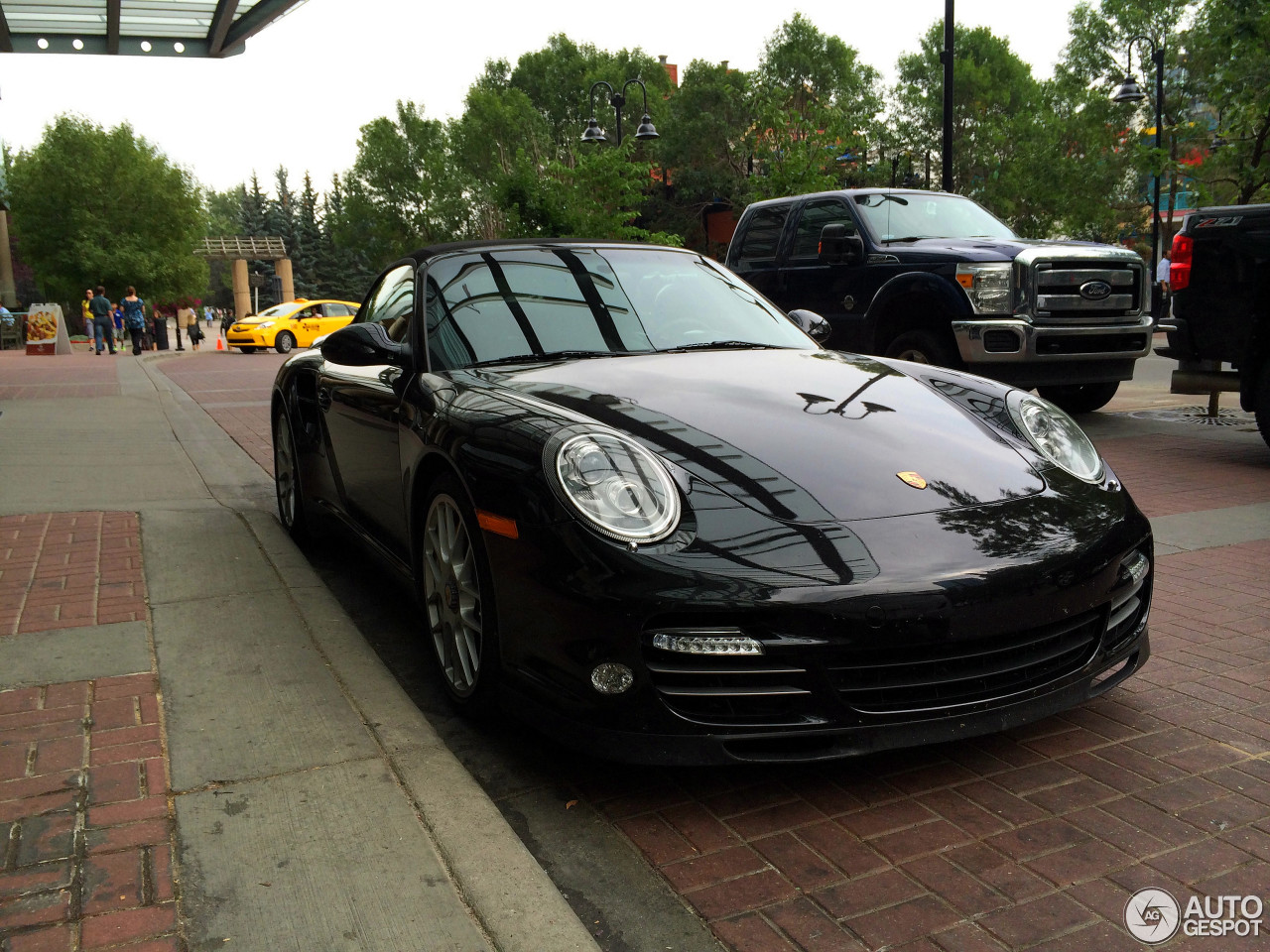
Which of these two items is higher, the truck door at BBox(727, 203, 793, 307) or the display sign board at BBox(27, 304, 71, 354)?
the truck door at BBox(727, 203, 793, 307)

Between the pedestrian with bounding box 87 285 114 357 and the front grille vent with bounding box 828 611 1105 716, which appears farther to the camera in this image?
the pedestrian with bounding box 87 285 114 357

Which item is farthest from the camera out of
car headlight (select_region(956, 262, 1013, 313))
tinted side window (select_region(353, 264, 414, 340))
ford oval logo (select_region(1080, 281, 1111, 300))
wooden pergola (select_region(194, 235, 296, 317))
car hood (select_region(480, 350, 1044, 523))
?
wooden pergola (select_region(194, 235, 296, 317))

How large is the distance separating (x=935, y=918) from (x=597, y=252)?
Result: 2.90 meters

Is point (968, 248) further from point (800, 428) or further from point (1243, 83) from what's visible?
point (1243, 83)

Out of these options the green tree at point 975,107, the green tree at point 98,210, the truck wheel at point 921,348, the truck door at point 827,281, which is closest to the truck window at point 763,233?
the truck door at point 827,281

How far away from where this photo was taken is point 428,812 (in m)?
2.76

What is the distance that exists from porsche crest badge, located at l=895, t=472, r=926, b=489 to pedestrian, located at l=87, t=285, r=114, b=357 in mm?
30531

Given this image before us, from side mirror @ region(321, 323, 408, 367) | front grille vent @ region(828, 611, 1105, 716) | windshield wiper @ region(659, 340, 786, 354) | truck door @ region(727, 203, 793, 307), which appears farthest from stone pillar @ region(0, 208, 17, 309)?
front grille vent @ region(828, 611, 1105, 716)

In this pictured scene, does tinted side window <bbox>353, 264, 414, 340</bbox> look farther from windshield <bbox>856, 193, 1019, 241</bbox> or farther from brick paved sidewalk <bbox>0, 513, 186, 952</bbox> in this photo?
windshield <bbox>856, 193, 1019, 241</bbox>

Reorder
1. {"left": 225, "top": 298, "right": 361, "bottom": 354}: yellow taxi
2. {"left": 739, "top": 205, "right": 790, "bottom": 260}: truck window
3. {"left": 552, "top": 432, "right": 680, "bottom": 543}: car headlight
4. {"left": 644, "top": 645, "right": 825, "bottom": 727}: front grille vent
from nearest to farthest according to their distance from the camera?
{"left": 644, "top": 645, "right": 825, "bottom": 727}: front grille vent → {"left": 552, "top": 432, "right": 680, "bottom": 543}: car headlight → {"left": 739, "top": 205, "right": 790, "bottom": 260}: truck window → {"left": 225, "top": 298, "right": 361, "bottom": 354}: yellow taxi

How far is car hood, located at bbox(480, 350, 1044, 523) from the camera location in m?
2.93

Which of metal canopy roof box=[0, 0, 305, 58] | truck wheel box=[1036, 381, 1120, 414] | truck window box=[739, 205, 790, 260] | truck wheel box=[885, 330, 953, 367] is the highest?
metal canopy roof box=[0, 0, 305, 58]

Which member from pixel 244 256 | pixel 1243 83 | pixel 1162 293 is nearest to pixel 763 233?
pixel 1243 83

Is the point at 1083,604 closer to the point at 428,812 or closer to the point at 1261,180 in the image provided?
the point at 428,812
